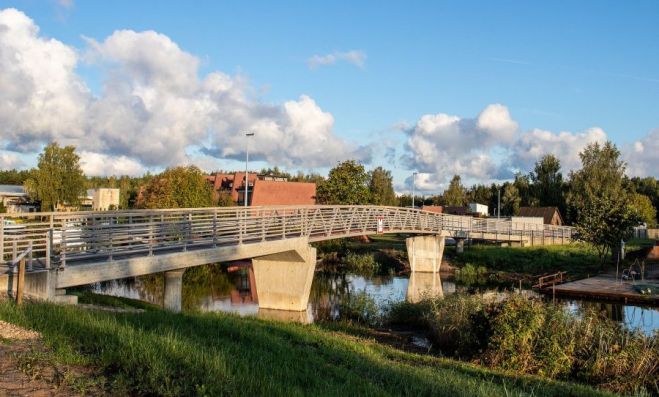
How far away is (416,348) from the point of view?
17.6m

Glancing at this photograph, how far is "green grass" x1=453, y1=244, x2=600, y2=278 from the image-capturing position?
43.4 metres

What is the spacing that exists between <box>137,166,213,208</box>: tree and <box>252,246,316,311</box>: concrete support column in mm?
20491

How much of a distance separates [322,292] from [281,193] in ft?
115

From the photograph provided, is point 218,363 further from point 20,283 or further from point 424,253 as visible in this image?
point 424,253

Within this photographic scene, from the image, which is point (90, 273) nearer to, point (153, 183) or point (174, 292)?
point (174, 292)

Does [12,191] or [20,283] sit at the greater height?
[12,191]

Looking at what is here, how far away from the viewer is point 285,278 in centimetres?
2856

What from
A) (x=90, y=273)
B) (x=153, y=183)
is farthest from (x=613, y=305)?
(x=153, y=183)

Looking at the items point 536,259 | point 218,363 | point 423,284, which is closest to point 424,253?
point 423,284

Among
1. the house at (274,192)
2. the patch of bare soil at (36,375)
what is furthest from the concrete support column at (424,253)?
the patch of bare soil at (36,375)

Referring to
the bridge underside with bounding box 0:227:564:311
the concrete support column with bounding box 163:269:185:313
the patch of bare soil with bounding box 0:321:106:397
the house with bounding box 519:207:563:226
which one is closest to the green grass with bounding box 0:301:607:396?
the patch of bare soil with bounding box 0:321:106:397

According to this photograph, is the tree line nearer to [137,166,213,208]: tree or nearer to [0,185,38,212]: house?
[137,166,213,208]: tree

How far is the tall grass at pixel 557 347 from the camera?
44.4 feet

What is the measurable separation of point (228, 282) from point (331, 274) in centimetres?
983
